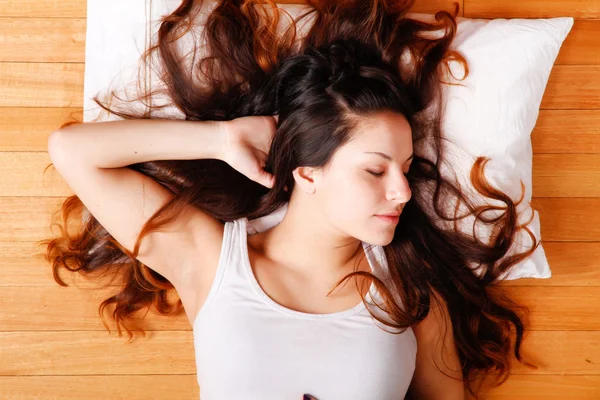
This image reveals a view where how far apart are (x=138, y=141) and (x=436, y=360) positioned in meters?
1.19

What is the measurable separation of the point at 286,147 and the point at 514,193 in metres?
0.81

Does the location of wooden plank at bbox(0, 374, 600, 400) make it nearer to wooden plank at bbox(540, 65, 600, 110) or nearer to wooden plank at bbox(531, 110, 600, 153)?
wooden plank at bbox(531, 110, 600, 153)

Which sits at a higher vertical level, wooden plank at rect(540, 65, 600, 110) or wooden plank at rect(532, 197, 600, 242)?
wooden plank at rect(540, 65, 600, 110)

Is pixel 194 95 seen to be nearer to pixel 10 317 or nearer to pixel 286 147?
pixel 286 147

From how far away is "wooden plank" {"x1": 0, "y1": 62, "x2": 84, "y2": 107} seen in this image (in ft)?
6.57

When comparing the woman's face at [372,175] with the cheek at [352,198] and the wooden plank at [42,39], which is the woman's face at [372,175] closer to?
the cheek at [352,198]

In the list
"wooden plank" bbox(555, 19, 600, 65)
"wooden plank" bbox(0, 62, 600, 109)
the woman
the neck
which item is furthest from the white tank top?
"wooden plank" bbox(555, 19, 600, 65)

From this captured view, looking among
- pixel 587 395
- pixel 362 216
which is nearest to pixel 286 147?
pixel 362 216

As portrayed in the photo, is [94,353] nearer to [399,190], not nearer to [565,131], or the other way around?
[399,190]

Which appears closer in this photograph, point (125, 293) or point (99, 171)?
point (99, 171)

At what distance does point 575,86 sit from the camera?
207 centimetres

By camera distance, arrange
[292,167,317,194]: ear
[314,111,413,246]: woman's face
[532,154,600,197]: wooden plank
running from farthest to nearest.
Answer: [532,154,600,197]: wooden plank → [292,167,317,194]: ear → [314,111,413,246]: woman's face

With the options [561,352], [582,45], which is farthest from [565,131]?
[561,352]

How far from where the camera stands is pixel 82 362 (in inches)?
80.9
